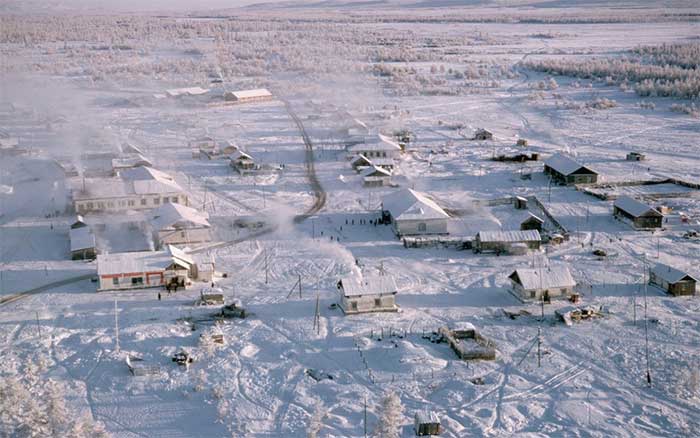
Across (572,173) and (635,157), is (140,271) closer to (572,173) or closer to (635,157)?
(572,173)

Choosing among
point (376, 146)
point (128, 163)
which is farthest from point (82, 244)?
point (376, 146)

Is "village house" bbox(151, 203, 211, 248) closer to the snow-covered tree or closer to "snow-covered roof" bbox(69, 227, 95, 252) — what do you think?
"snow-covered roof" bbox(69, 227, 95, 252)

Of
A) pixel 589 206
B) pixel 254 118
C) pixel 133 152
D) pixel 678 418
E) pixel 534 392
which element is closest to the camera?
pixel 678 418

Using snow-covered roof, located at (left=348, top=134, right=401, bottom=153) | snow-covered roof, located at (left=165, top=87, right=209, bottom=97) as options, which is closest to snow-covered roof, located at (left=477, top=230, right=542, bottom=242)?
snow-covered roof, located at (left=348, top=134, right=401, bottom=153)

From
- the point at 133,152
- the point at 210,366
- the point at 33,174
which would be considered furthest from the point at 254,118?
the point at 210,366

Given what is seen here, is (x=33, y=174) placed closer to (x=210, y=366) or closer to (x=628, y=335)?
(x=210, y=366)
